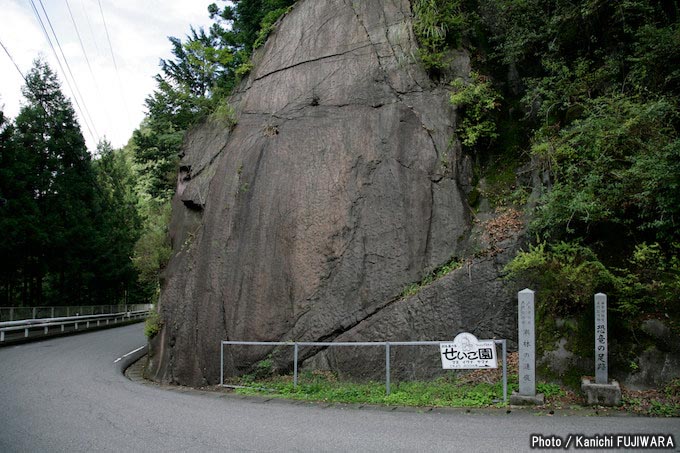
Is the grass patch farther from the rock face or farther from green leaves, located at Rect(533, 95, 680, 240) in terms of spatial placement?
green leaves, located at Rect(533, 95, 680, 240)

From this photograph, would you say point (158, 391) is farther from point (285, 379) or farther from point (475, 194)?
point (475, 194)

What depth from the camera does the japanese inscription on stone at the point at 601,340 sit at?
7.65 m

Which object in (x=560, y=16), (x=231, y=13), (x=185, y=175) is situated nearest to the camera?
(x=560, y=16)

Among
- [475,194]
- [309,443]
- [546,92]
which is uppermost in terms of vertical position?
[546,92]

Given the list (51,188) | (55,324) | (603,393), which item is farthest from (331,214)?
(51,188)

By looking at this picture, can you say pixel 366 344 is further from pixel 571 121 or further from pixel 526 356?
pixel 571 121

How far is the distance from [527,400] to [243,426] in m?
4.66

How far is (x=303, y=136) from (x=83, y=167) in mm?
25269

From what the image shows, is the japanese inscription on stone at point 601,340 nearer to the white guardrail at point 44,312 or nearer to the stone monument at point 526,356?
the stone monument at point 526,356

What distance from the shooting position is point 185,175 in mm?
15281

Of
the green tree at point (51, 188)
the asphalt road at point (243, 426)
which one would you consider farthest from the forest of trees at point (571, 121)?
the green tree at point (51, 188)

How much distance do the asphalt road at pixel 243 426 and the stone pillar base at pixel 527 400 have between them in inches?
15.9

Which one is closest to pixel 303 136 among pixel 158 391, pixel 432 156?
pixel 432 156

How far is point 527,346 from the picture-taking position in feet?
25.9
